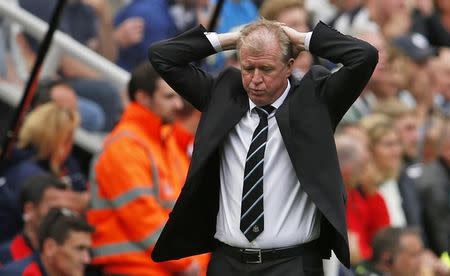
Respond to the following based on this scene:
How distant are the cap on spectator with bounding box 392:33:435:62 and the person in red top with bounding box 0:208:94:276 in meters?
5.36

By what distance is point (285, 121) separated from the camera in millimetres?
7645

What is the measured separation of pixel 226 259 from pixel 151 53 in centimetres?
105

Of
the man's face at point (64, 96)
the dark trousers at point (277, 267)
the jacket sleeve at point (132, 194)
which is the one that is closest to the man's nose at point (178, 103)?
the jacket sleeve at point (132, 194)

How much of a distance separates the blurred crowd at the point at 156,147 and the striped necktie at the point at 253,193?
209 centimetres

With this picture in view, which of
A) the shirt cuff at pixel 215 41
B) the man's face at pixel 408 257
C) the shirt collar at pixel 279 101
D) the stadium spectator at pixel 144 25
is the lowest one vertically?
the man's face at pixel 408 257

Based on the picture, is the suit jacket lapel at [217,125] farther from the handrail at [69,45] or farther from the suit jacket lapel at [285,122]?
the handrail at [69,45]

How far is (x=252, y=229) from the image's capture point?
7637mm

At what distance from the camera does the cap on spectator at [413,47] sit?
14461mm

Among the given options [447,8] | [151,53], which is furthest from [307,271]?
[447,8]

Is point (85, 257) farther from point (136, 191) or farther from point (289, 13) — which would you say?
point (289, 13)

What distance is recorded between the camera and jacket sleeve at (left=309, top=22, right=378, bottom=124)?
7.54m

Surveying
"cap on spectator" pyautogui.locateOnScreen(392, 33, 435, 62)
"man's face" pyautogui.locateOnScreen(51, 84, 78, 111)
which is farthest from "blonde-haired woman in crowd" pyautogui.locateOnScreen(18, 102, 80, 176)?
"cap on spectator" pyautogui.locateOnScreen(392, 33, 435, 62)

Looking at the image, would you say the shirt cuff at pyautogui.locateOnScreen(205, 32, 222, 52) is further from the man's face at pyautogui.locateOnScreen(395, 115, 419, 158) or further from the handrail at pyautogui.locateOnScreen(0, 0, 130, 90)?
the man's face at pyautogui.locateOnScreen(395, 115, 419, 158)

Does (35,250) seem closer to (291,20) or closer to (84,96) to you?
(84,96)
